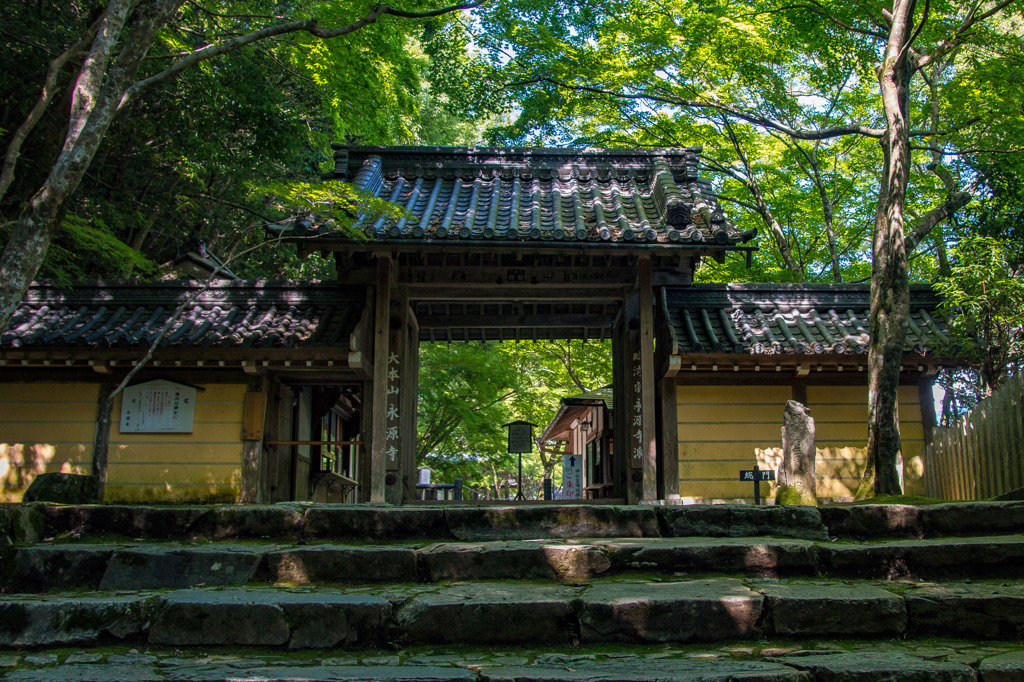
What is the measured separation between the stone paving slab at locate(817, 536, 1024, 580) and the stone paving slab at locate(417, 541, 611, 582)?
148 centimetres

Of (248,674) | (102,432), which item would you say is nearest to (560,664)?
(248,674)

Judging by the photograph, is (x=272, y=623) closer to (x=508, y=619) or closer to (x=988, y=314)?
(x=508, y=619)

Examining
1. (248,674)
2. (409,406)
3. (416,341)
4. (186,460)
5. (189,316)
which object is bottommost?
(248,674)

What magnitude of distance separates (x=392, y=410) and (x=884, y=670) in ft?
24.8

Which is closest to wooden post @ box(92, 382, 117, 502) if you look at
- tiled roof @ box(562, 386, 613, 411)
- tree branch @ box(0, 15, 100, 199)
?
tree branch @ box(0, 15, 100, 199)

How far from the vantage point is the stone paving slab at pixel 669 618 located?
3.83 m

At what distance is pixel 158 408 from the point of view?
34.2 feet

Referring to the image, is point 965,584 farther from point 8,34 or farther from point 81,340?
point 8,34

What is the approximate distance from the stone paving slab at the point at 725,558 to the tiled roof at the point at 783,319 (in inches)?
212

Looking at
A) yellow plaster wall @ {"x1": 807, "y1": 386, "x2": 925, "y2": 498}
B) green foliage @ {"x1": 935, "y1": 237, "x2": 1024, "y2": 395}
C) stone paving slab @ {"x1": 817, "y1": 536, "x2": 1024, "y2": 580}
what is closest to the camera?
stone paving slab @ {"x1": 817, "y1": 536, "x2": 1024, "y2": 580}

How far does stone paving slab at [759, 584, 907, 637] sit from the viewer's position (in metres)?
3.91

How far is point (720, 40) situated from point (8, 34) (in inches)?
464

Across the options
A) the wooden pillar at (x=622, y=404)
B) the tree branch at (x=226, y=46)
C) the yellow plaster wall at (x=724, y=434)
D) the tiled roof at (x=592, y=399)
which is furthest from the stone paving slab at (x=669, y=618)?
the tiled roof at (x=592, y=399)

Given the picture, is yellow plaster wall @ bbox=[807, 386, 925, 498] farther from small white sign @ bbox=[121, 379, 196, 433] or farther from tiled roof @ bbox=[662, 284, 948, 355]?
small white sign @ bbox=[121, 379, 196, 433]
